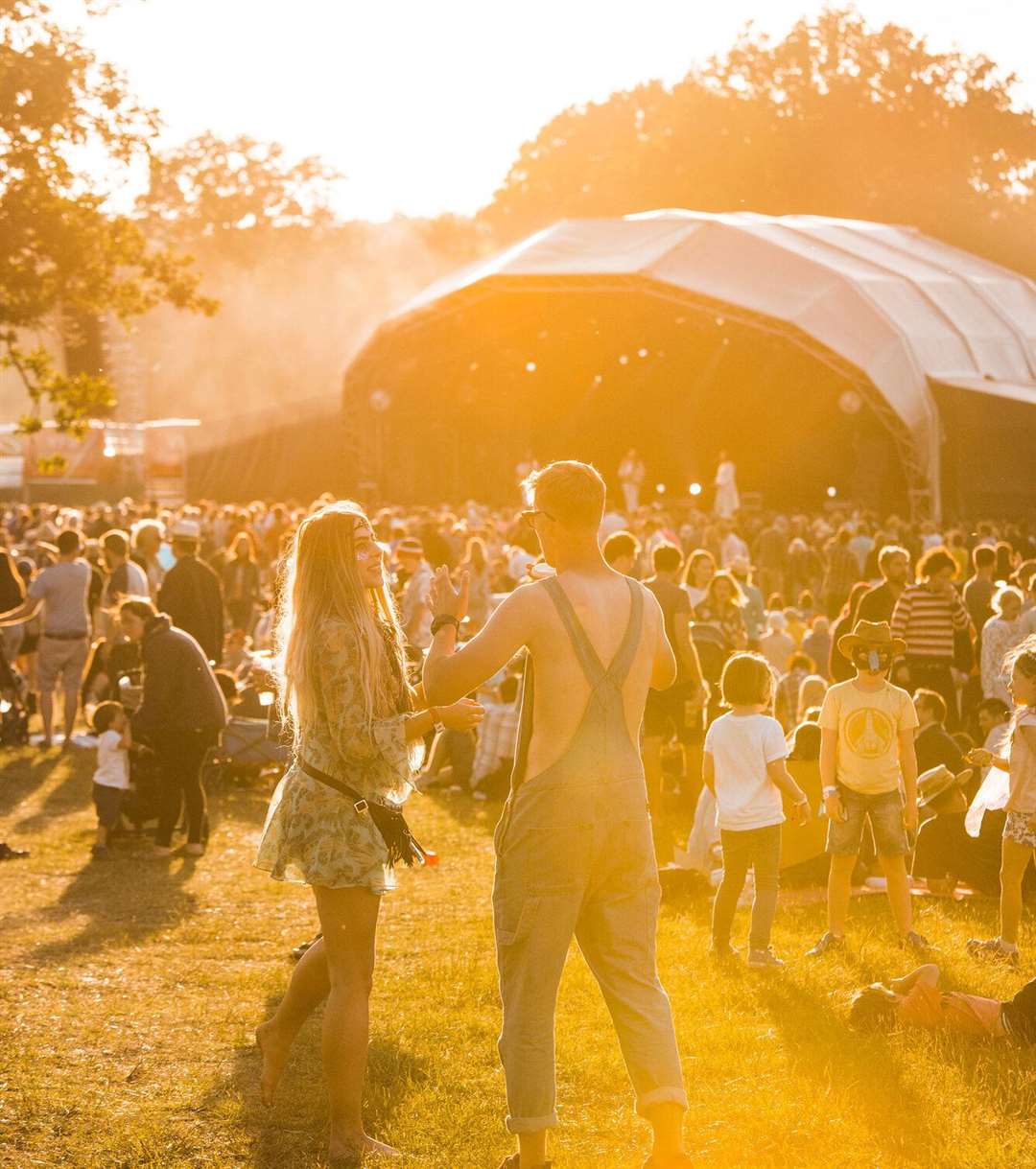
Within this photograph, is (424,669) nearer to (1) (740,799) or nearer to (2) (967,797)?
(1) (740,799)

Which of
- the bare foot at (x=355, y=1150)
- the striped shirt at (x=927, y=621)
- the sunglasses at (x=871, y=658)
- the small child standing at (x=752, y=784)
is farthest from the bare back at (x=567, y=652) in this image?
the striped shirt at (x=927, y=621)

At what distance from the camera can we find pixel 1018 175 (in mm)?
56094

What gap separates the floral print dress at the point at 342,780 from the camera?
493cm

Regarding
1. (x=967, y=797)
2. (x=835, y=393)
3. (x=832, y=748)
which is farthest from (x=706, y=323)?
(x=832, y=748)

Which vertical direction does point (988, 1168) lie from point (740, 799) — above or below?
below

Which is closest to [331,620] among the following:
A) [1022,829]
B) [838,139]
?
[1022,829]

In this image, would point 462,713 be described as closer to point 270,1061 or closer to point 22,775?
point 270,1061

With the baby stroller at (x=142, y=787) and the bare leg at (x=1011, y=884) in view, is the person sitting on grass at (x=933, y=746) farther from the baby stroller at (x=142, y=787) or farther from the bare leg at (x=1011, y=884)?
the baby stroller at (x=142, y=787)

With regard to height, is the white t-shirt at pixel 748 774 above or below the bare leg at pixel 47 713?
above

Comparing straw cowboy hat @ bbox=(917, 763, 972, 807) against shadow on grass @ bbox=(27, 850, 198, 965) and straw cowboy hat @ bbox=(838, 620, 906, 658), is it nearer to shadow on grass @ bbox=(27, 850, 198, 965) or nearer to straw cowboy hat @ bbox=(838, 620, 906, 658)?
straw cowboy hat @ bbox=(838, 620, 906, 658)

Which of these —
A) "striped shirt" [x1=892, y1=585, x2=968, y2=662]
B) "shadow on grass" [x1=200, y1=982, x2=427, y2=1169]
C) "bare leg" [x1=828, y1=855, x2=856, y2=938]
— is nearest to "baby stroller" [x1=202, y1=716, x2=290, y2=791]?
"striped shirt" [x1=892, y1=585, x2=968, y2=662]

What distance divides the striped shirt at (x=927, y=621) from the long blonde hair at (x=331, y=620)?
6568 mm

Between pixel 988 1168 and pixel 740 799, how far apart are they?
2.68 m

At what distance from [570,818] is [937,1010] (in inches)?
102
